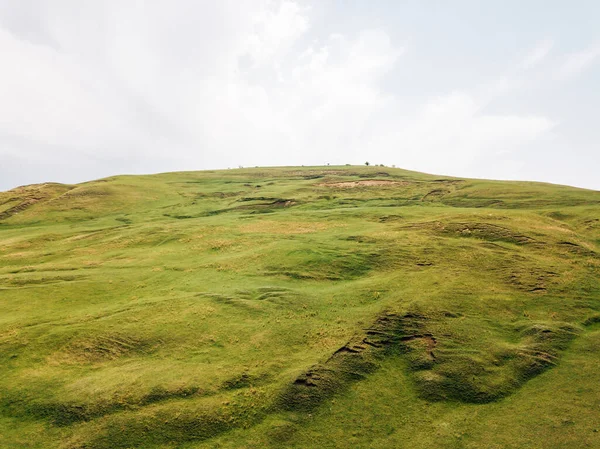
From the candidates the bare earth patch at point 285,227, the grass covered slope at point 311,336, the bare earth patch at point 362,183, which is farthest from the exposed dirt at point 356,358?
the bare earth patch at point 362,183

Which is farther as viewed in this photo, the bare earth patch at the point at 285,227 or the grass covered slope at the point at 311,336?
the bare earth patch at the point at 285,227

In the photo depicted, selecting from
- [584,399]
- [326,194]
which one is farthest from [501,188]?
[584,399]

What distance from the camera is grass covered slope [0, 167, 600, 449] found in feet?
78.0

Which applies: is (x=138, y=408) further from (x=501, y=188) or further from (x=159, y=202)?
(x=501, y=188)

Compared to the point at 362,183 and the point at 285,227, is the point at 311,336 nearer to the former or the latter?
the point at 285,227

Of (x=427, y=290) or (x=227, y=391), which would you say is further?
(x=427, y=290)

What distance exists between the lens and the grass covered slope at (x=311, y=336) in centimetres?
2377

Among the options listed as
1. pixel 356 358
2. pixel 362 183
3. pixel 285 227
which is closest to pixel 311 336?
pixel 356 358

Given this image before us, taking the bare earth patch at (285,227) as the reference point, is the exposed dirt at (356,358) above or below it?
below

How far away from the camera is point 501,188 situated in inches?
3349

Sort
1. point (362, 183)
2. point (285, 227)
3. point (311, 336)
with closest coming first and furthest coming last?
point (311, 336)
point (285, 227)
point (362, 183)

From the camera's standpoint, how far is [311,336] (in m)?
31.6

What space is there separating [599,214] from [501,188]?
91.6ft

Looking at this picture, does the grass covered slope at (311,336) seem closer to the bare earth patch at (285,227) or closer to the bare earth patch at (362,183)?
the bare earth patch at (285,227)
